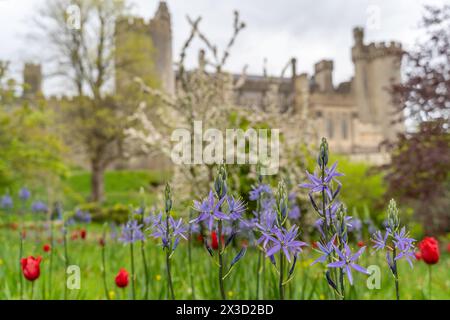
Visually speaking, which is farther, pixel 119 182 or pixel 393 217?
pixel 119 182

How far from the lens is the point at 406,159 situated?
6.76m

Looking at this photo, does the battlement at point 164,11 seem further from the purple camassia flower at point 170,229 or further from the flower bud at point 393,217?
the flower bud at point 393,217

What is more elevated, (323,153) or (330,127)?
(330,127)

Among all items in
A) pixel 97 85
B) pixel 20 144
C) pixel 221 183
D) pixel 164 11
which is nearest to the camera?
pixel 221 183

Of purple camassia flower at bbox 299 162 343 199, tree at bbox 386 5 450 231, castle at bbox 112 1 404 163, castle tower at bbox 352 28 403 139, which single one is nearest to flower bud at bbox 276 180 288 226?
purple camassia flower at bbox 299 162 343 199

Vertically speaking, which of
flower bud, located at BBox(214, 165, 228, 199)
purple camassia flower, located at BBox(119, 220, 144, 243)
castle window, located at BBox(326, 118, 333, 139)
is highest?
castle window, located at BBox(326, 118, 333, 139)

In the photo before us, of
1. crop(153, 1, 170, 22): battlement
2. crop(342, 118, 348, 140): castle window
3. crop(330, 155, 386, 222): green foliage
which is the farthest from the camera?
crop(342, 118, 348, 140): castle window

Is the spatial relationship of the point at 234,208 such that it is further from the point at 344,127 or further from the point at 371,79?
the point at 371,79

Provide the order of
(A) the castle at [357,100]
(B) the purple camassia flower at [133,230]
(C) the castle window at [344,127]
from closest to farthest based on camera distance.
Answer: (B) the purple camassia flower at [133,230], (A) the castle at [357,100], (C) the castle window at [344,127]

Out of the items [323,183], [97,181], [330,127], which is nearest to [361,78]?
[330,127]

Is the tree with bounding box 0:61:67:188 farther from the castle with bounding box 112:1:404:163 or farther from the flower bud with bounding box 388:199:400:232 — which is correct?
the castle with bounding box 112:1:404:163

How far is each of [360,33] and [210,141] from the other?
34.8 meters

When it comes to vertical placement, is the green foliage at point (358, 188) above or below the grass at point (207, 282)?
above

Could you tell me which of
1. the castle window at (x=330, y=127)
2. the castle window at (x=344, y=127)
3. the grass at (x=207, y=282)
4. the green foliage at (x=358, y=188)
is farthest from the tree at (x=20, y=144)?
the castle window at (x=344, y=127)
